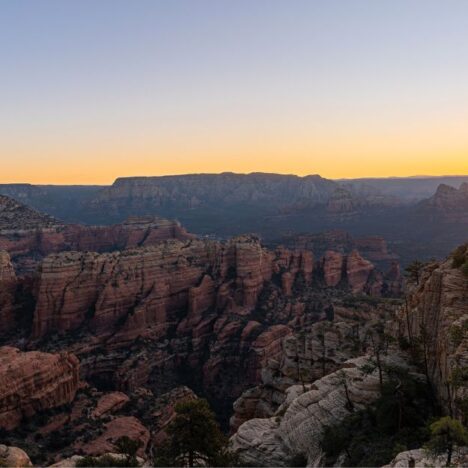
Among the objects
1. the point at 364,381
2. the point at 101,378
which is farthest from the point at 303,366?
the point at 101,378

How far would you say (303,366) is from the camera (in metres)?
48.7

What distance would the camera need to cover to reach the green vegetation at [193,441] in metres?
25.7

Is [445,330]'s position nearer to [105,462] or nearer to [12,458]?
[105,462]

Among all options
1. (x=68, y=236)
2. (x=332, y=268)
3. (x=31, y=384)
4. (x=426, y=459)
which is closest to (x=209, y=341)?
(x=332, y=268)

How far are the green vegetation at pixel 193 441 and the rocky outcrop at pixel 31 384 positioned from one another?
91.0 feet

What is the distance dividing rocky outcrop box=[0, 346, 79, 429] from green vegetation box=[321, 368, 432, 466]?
34714mm

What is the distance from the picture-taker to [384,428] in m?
25.9

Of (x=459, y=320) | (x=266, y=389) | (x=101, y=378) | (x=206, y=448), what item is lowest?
(x=101, y=378)

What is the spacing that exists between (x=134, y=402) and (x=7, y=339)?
33037 millimetres

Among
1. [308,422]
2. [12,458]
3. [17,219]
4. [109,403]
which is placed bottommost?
[109,403]

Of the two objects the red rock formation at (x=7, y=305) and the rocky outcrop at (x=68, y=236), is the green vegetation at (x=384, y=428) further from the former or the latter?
the rocky outcrop at (x=68, y=236)

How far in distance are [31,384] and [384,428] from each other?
126 feet

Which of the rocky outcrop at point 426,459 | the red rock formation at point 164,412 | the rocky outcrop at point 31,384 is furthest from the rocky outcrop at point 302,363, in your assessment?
the rocky outcrop at point 426,459

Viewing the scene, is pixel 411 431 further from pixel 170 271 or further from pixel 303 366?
pixel 170 271
